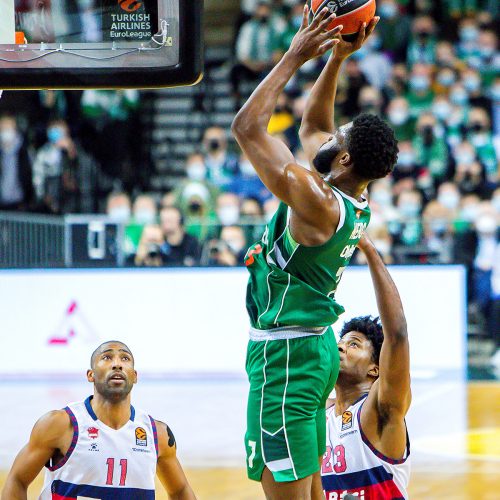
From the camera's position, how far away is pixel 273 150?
374 centimetres

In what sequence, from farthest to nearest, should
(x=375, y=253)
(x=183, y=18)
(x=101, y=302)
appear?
(x=101, y=302), (x=375, y=253), (x=183, y=18)

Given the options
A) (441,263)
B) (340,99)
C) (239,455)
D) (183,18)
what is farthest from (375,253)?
(340,99)

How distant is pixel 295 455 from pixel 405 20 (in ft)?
40.8

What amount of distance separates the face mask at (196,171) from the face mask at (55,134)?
5.34 feet

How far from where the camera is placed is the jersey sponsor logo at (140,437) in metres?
4.57

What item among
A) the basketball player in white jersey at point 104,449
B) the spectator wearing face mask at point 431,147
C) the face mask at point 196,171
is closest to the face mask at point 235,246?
the face mask at point 196,171

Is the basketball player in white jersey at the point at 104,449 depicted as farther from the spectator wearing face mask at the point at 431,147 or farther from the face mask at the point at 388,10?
the face mask at the point at 388,10

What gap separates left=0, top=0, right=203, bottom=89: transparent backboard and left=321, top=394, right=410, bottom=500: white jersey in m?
1.44

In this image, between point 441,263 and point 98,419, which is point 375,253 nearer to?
point 98,419

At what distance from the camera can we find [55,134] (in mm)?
14234

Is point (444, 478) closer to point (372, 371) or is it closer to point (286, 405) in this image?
point (372, 371)

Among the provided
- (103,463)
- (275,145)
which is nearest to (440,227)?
(103,463)

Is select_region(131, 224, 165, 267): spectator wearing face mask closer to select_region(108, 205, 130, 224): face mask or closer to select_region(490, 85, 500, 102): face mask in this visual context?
select_region(108, 205, 130, 224): face mask

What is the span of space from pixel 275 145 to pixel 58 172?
410 inches
